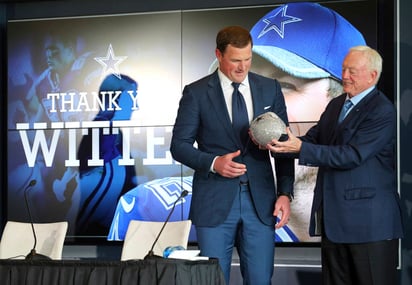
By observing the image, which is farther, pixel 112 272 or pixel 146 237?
pixel 146 237

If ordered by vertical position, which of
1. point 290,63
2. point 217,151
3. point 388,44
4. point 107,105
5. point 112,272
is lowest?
point 112,272

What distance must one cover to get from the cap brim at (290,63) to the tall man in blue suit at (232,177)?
2376mm

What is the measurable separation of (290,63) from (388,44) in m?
0.85

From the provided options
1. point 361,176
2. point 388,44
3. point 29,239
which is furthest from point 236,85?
point 388,44

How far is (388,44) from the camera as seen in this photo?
20.1 ft

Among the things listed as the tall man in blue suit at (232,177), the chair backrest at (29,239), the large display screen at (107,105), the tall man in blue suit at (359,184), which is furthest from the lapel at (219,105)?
the large display screen at (107,105)

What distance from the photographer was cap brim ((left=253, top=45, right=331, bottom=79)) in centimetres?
610

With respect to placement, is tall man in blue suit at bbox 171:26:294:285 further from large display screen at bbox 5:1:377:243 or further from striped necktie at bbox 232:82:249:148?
large display screen at bbox 5:1:377:243

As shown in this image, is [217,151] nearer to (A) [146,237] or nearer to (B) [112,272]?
(B) [112,272]

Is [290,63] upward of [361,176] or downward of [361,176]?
upward

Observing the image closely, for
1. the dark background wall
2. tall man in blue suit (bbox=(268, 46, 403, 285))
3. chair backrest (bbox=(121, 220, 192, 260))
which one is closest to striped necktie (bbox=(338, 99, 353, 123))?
tall man in blue suit (bbox=(268, 46, 403, 285))

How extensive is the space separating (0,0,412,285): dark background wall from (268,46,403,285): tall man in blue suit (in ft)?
6.97

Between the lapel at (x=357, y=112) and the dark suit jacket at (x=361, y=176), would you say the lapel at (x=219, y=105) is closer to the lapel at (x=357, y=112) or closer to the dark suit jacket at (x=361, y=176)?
the dark suit jacket at (x=361, y=176)

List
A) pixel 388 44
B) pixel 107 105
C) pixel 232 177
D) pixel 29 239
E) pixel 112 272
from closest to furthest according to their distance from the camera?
pixel 112 272 < pixel 232 177 < pixel 29 239 < pixel 388 44 < pixel 107 105
